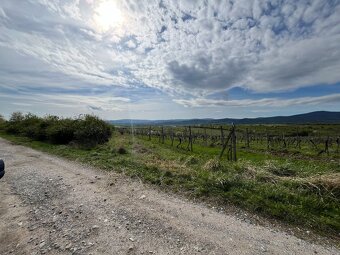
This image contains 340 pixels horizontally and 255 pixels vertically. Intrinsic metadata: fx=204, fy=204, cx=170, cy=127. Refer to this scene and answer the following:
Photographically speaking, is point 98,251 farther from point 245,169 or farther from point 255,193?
point 245,169

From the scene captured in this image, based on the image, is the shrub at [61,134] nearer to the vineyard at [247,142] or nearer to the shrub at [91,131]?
the shrub at [91,131]

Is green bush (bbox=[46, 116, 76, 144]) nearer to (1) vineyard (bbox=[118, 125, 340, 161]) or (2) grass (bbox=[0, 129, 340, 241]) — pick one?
(1) vineyard (bbox=[118, 125, 340, 161])

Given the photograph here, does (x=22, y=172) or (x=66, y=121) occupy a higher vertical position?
(x=66, y=121)

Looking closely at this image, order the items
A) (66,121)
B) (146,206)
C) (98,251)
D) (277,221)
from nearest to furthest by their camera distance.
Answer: (98,251) < (277,221) < (146,206) < (66,121)

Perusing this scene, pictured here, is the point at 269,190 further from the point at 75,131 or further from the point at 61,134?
the point at 61,134

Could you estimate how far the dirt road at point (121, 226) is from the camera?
12.8 ft

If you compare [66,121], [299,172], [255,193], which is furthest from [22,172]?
[66,121]

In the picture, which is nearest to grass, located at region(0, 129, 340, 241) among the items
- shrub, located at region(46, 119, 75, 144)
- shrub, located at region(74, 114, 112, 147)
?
shrub, located at region(74, 114, 112, 147)

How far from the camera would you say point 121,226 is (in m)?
4.68

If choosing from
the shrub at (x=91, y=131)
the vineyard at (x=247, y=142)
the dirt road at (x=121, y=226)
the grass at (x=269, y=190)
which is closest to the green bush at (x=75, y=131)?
the shrub at (x=91, y=131)

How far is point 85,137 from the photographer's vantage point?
21.3m

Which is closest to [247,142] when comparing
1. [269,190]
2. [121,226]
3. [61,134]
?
[61,134]

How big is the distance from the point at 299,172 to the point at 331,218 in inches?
182

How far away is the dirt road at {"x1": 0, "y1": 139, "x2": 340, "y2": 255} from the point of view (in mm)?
3910
